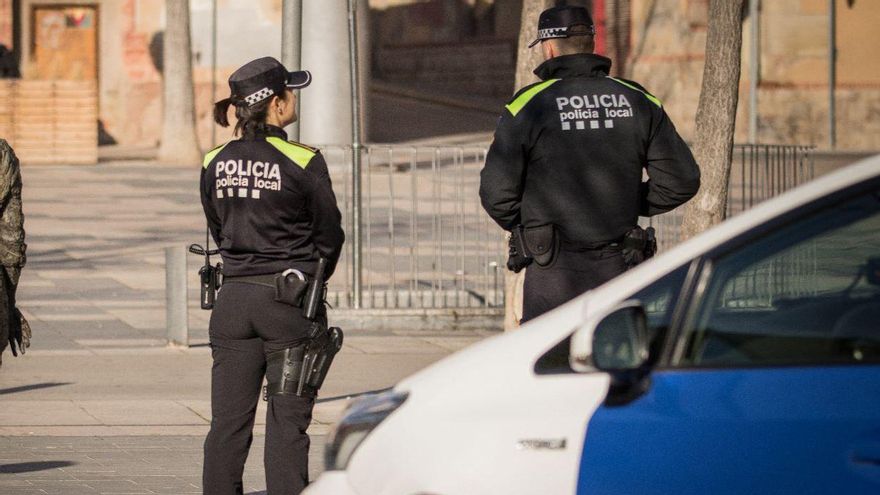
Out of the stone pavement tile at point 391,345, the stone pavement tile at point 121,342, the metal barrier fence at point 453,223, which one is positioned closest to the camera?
the stone pavement tile at point 391,345

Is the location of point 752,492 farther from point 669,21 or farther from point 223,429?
point 669,21

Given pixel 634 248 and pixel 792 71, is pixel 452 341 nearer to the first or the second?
pixel 634 248

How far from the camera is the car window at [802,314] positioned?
12.5ft

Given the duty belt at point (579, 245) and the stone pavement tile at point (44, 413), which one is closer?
the duty belt at point (579, 245)

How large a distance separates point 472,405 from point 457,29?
41.7 m

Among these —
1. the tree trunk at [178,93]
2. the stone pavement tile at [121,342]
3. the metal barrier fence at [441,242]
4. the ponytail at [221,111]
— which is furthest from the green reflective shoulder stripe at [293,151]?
the tree trunk at [178,93]

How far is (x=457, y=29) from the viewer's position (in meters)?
45.3

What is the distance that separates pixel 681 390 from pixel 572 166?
7.79ft

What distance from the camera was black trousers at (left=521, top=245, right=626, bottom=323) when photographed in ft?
20.3

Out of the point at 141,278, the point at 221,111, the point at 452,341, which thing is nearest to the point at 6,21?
the point at 141,278

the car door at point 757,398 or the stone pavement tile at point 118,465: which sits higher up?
the car door at point 757,398

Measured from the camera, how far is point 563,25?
20.5ft

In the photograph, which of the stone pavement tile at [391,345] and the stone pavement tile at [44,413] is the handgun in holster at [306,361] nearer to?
the stone pavement tile at [44,413]

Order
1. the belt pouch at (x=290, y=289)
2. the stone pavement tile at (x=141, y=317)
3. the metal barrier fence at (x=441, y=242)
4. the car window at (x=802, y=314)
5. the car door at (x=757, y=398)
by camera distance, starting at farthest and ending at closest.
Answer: the metal barrier fence at (x=441, y=242), the stone pavement tile at (x=141, y=317), the belt pouch at (x=290, y=289), the car window at (x=802, y=314), the car door at (x=757, y=398)
